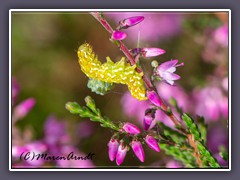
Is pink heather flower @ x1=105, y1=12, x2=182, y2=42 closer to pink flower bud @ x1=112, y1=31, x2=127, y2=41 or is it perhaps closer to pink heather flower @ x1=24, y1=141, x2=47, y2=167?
pink heather flower @ x1=24, y1=141, x2=47, y2=167

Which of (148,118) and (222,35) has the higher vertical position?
(222,35)

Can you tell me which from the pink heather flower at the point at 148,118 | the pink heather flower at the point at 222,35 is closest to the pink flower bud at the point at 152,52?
the pink heather flower at the point at 148,118

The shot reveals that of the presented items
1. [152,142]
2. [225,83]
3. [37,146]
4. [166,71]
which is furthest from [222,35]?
[37,146]

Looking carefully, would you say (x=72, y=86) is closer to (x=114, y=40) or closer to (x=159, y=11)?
(x=159, y=11)

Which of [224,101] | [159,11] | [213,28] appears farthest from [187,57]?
[159,11]

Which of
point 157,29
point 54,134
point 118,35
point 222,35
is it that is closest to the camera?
point 118,35

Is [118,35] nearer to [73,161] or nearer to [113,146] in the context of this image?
[113,146]
